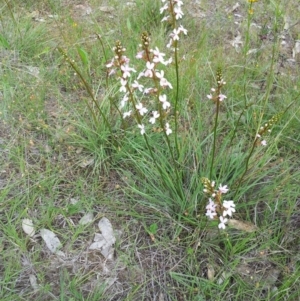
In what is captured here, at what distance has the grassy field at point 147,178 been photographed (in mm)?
1774

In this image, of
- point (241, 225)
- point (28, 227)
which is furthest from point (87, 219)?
point (241, 225)

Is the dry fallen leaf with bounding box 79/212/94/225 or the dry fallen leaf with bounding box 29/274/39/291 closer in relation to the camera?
the dry fallen leaf with bounding box 29/274/39/291

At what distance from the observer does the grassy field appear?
177cm

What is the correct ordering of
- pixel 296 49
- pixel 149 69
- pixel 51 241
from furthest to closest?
pixel 296 49 → pixel 51 241 → pixel 149 69

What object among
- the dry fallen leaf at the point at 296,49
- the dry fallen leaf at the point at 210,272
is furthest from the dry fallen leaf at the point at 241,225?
the dry fallen leaf at the point at 296,49

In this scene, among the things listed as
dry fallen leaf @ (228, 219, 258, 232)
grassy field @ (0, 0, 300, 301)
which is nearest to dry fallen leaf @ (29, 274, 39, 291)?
grassy field @ (0, 0, 300, 301)

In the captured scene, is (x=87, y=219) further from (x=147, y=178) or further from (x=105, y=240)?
(x=147, y=178)

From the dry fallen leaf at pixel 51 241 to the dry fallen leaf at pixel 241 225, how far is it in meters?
0.85

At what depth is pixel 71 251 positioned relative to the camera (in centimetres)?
189

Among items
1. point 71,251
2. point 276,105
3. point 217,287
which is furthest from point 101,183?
point 276,105

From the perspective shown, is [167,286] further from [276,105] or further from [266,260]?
[276,105]

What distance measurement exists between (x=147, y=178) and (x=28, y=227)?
2.18ft

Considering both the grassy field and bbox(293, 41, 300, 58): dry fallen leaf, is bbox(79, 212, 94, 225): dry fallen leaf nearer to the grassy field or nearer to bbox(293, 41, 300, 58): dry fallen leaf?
the grassy field

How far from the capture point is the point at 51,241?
1.92 metres
